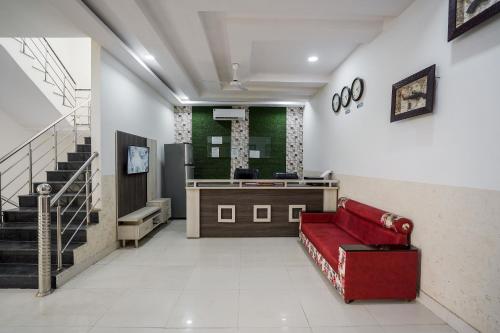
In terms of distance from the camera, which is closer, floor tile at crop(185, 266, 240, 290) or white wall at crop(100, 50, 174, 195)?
floor tile at crop(185, 266, 240, 290)

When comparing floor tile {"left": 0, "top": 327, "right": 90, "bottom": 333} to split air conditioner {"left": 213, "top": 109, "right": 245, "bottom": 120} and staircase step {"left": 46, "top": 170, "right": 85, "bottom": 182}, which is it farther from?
split air conditioner {"left": 213, "top": 109, "right": 245, "bottom": 120}

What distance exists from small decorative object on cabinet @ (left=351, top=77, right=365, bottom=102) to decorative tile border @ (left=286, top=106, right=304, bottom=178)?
362cm

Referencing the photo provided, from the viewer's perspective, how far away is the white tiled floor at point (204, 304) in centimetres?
221

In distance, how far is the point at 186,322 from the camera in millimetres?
2266

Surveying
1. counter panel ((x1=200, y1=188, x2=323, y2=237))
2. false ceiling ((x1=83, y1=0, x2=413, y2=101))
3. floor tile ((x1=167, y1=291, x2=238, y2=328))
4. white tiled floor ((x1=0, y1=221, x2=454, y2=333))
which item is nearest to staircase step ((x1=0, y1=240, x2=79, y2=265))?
white tiled floor ((x1=0, y1=221, x2=454, y2=333))

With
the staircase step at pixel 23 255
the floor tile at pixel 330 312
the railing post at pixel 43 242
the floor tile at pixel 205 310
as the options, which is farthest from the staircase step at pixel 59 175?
the floor tile at pixel 330 312

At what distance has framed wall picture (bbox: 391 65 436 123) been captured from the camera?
2424mm

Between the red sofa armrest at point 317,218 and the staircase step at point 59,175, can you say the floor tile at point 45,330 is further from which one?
the red sofa armrest at point 317,218

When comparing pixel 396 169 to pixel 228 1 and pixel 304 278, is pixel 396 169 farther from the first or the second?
pixel 228 1

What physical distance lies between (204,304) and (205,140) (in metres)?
5.64

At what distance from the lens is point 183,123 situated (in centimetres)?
768

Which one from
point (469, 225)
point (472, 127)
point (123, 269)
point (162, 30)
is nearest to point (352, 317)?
point (469, 225)

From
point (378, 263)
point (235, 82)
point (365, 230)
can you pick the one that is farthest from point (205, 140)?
point (378, 263)

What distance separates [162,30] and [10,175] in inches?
184
